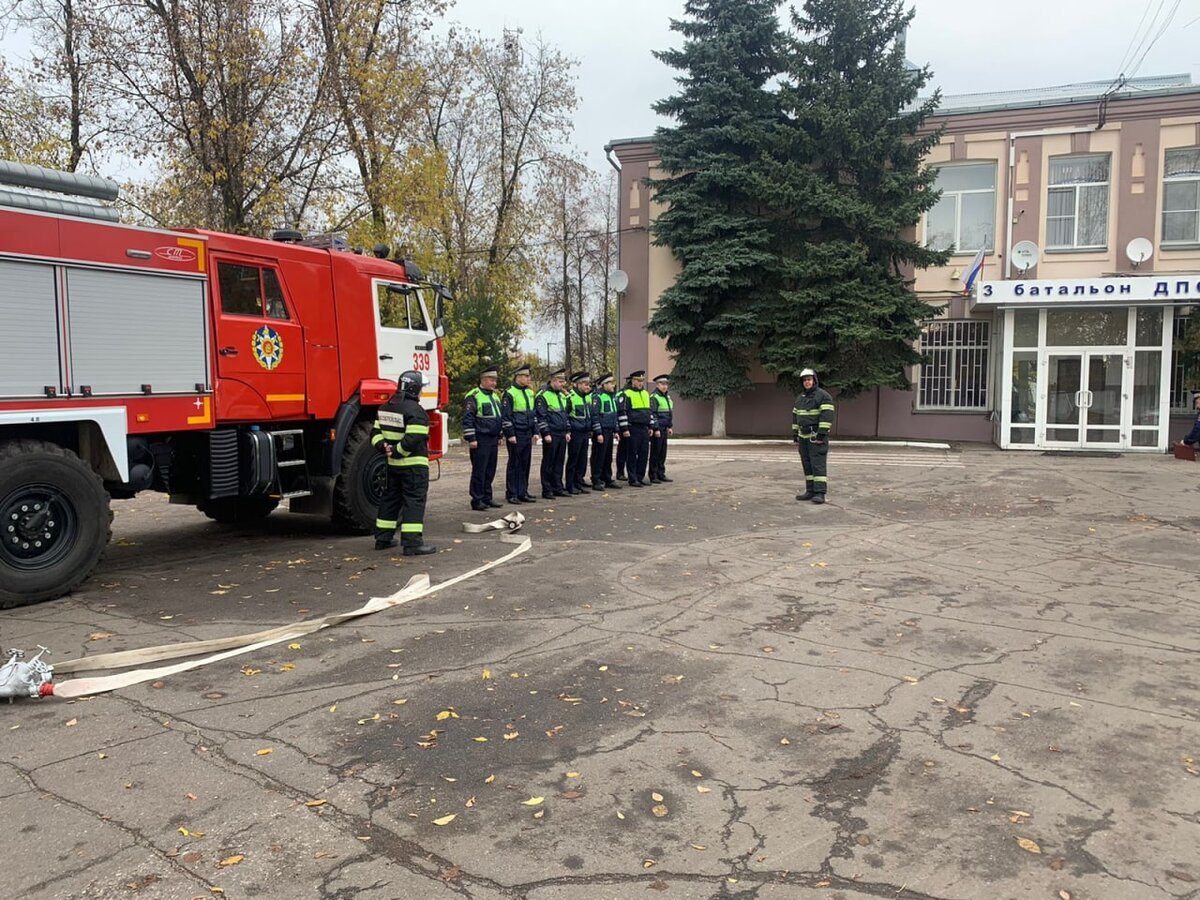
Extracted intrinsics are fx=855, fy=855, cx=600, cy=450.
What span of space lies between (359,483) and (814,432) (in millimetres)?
6823

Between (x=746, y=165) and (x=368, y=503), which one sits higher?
(x=746, y=165)

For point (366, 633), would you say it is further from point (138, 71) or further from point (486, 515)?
point (138, 71)

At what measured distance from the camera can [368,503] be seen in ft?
33.2

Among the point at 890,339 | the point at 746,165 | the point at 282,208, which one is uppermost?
the point at 746,165

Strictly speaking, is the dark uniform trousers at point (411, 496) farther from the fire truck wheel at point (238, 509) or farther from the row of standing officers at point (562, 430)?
the row of standing officers at point (562, 430)

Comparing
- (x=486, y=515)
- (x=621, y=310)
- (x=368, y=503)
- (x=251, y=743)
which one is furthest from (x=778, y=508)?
(x=621, y=310)

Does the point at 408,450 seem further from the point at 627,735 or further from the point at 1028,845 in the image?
the point at 1028,845

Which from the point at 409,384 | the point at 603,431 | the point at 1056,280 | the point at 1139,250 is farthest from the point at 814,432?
the point at 1139,250

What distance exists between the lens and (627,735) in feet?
14.5

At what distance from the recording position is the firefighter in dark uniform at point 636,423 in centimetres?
1507

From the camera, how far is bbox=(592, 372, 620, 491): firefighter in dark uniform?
14539 millimetres

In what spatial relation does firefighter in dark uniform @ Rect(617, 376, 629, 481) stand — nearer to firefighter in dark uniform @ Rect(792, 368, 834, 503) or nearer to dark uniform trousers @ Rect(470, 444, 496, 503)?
firefighter in dark uniform @ Rect(792, 368, 834, 503)

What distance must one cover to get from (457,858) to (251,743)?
160 centimetres

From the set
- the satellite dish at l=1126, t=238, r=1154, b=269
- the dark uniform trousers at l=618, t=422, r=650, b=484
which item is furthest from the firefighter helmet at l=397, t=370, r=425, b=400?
the satellite dish at l=1126, t=238, r=1154, b=269
